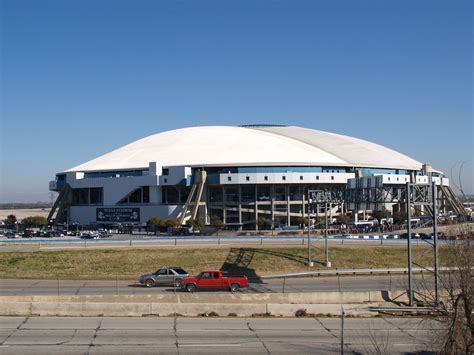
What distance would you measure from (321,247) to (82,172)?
54.2 meters

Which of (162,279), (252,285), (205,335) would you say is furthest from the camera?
(252,285)

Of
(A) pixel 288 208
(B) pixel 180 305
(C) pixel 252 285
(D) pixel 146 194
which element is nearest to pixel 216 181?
(A) pixel 288 208

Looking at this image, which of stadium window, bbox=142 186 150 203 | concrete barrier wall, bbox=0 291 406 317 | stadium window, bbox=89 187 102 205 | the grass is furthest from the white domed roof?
concrete barrier wall, bbox=0 291 406 317

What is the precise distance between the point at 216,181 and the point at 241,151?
8943 mm

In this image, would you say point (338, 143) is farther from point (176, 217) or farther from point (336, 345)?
point (336, 345)

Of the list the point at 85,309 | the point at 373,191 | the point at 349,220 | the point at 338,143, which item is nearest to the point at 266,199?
the point at 349,220

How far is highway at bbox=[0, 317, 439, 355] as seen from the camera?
16.4m

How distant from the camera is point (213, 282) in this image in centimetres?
3238

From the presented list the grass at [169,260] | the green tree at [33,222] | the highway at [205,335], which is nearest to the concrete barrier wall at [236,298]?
the highway at [205,335]

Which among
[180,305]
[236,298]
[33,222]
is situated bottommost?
[236,298]

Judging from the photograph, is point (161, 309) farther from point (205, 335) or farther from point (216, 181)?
point (216, 181)

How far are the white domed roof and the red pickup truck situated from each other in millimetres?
52984

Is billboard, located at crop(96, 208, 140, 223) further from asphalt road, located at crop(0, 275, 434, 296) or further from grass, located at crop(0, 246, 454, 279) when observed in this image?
asphalt road, located at crop(0, 275, 434, 296)

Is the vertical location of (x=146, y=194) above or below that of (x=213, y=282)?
above
